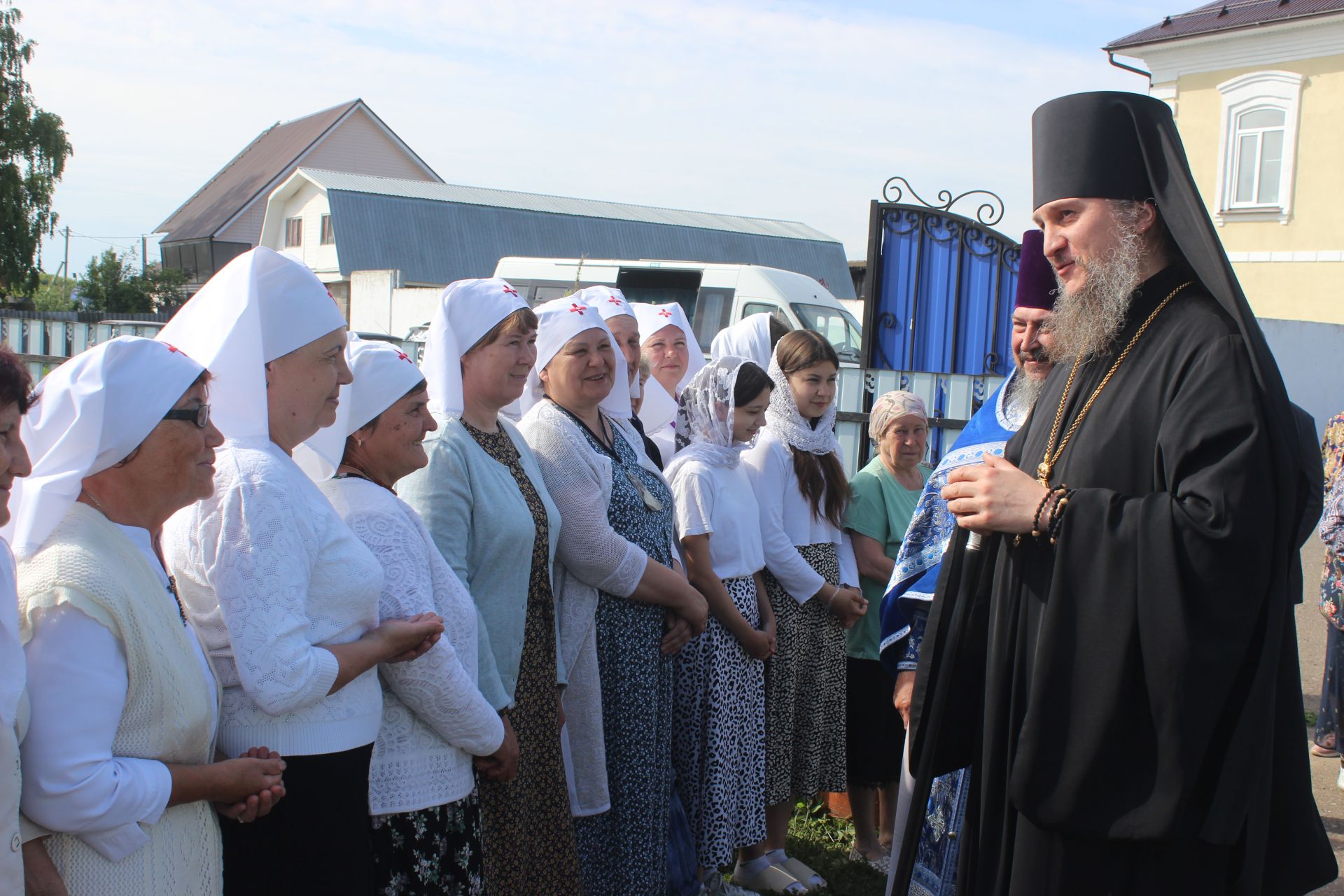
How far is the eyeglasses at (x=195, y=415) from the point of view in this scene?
6.86 feet

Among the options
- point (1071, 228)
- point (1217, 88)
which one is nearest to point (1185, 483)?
point (1071, 228)

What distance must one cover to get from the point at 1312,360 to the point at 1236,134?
454 centimetres

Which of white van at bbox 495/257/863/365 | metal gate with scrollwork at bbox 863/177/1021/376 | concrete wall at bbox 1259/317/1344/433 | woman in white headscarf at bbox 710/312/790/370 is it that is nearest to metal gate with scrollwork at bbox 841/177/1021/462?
metal gate with scrollwork at bbox 863/177/1021/376

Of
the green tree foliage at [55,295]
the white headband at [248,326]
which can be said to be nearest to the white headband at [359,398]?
the white headband at [248,326]

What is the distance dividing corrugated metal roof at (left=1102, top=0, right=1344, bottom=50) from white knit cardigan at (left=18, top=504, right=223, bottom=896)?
1817 centimetres

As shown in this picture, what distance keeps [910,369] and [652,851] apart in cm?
436

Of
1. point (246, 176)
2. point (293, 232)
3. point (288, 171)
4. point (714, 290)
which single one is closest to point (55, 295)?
point (246, 176)

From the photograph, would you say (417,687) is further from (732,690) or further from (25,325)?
(25,325)

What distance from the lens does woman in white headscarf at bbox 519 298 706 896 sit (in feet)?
11.3

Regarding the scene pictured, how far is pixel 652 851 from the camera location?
3.58 meters

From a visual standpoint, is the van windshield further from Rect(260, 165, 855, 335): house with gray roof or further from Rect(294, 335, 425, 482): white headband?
Rect(260, 165, 855, 335): house with gray roof

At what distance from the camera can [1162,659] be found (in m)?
2.02

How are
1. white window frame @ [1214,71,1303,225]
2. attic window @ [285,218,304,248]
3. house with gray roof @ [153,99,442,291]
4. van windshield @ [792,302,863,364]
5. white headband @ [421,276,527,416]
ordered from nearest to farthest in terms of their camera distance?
white headband @ [421,276,527,416]
van windshield @ [792,302,863,364]
white window frame @ [1214,71,1303,225]
attic window @ [285,218,304,248]
house with gray roof @ [153,99,442,291]

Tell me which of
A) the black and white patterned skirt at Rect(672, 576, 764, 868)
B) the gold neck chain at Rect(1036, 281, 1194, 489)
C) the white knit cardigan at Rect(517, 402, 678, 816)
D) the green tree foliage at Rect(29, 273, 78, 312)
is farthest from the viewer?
the green tree foliage at Rect(29, 273, 78, 312)
